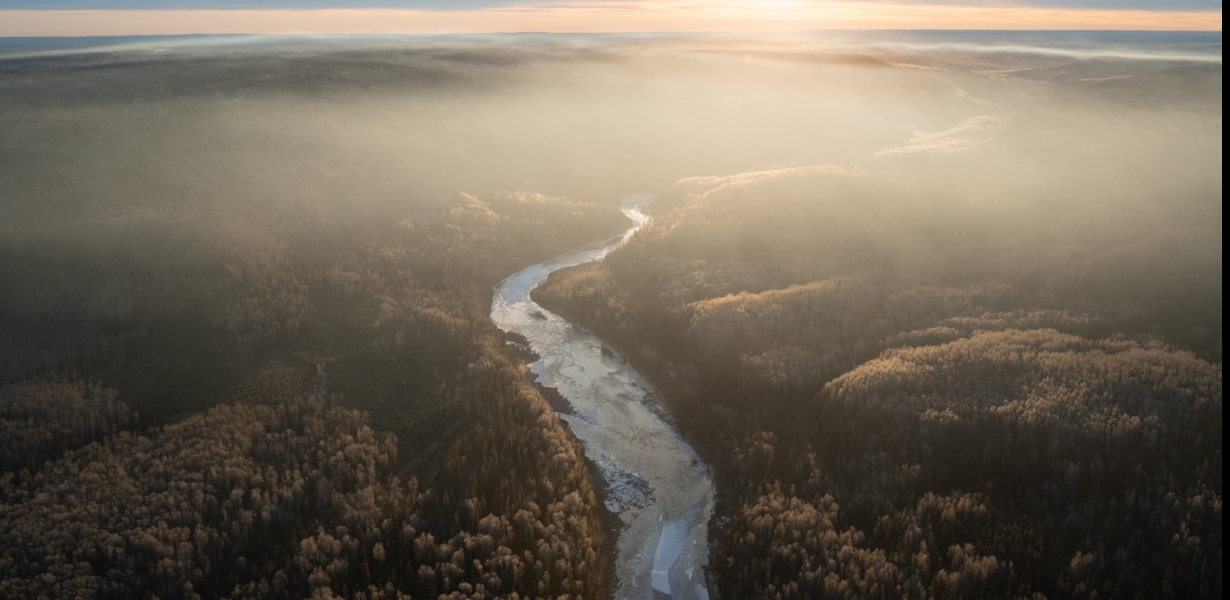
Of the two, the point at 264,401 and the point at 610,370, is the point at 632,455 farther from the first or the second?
the point at 264,401

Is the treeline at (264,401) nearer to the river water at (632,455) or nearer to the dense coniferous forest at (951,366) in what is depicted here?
the river water at (632,455)

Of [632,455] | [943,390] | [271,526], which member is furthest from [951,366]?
[271,526]

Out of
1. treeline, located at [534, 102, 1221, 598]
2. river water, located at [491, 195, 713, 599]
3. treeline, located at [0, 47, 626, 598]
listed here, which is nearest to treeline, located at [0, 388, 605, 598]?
treeline, located at [0, 47, 626, 598]

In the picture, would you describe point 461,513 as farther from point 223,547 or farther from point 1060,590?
point 1060,590

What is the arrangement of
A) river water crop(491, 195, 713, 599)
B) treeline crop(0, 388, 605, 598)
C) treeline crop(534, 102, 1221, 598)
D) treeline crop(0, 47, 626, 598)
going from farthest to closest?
river water crop(491, 195, 713, 599) < treeline crop(0, 47, 626, 598) < treeline crop(534, 102, 1221, 598) < treeline crop(0, 388, 605, 598)

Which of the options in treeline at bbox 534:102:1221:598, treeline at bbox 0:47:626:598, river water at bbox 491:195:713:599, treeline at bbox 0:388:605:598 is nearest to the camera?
treeline at bbox 0:388:605:598

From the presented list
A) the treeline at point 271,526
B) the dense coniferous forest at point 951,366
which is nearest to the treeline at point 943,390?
the dense coniferous forest at point 951,366

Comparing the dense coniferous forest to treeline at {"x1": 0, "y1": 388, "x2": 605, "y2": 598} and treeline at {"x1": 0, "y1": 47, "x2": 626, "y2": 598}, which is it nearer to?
treeline at {"x1": 0, "y1": 388, "x2": 605, "y2": 598}
